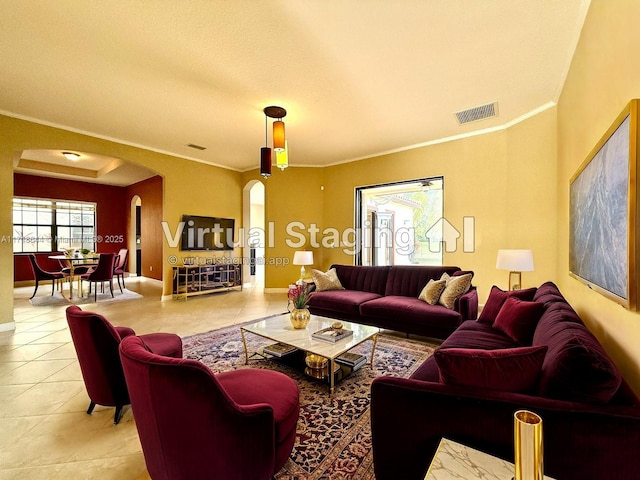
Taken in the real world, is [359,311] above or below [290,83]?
below

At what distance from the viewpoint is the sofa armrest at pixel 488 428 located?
0.97 meters

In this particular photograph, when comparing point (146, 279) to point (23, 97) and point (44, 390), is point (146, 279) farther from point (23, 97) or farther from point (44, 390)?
point (44, 390)

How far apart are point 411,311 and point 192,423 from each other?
8.95ft

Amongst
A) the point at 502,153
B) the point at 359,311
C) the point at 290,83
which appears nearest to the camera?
the point at 290,83

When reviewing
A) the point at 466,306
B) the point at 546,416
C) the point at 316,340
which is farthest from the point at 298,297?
the point at 546,416

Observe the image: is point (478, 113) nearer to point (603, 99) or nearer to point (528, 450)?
point (603, 99)

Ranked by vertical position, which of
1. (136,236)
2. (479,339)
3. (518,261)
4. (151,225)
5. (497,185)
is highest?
(497,185)

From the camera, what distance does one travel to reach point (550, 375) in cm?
112

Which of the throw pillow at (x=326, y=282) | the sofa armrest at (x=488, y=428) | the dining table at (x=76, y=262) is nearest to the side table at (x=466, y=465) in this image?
the sofa armrest at (x=488, y=428)

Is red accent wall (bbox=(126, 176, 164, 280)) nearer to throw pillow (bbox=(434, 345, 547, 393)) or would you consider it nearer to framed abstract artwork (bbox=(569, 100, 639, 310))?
throw pillow (bbox=(434, 345, 547, 393))

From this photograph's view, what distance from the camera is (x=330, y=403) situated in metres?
2.16

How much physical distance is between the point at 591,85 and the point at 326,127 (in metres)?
3.09

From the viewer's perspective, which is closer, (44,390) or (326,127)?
(44,390)

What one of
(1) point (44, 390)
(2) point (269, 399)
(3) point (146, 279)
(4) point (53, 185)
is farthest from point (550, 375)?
(4) point (53, 185)
